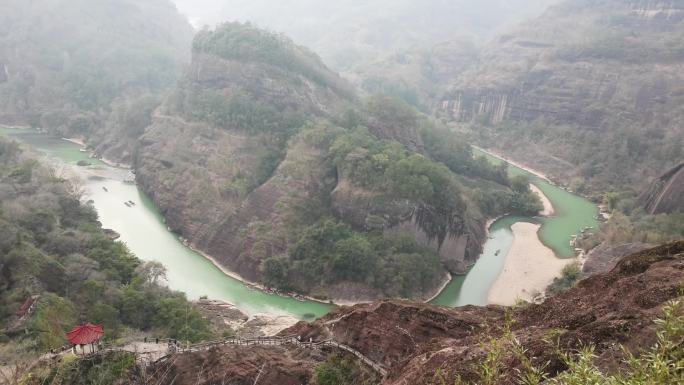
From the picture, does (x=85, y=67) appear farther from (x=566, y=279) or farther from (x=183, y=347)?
(x=183, y=347)

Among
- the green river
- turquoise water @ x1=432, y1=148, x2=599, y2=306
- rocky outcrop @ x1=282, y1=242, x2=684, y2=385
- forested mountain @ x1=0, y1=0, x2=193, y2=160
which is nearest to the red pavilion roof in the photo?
rocky outcrop @ x1=282, y1=242, x2=684, y2=385

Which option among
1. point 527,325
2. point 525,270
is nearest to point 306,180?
point 525,270

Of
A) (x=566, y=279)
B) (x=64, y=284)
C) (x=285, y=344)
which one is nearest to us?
(x=285, y=344)

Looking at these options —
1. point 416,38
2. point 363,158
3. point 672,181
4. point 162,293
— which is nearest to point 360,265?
point 363,158

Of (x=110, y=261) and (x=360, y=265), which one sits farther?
(x=360, y=265)

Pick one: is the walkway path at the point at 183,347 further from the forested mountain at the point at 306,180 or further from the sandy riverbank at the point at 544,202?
the sandy riverbank at the point at 544,202

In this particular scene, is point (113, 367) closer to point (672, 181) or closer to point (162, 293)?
point (162, 293)

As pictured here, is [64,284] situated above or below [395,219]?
below

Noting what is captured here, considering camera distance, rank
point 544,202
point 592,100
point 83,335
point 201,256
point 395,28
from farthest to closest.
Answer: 1. point 395,28
2. point 592,100
3. point 544,202
4. point 201,256
5. point 83,335
